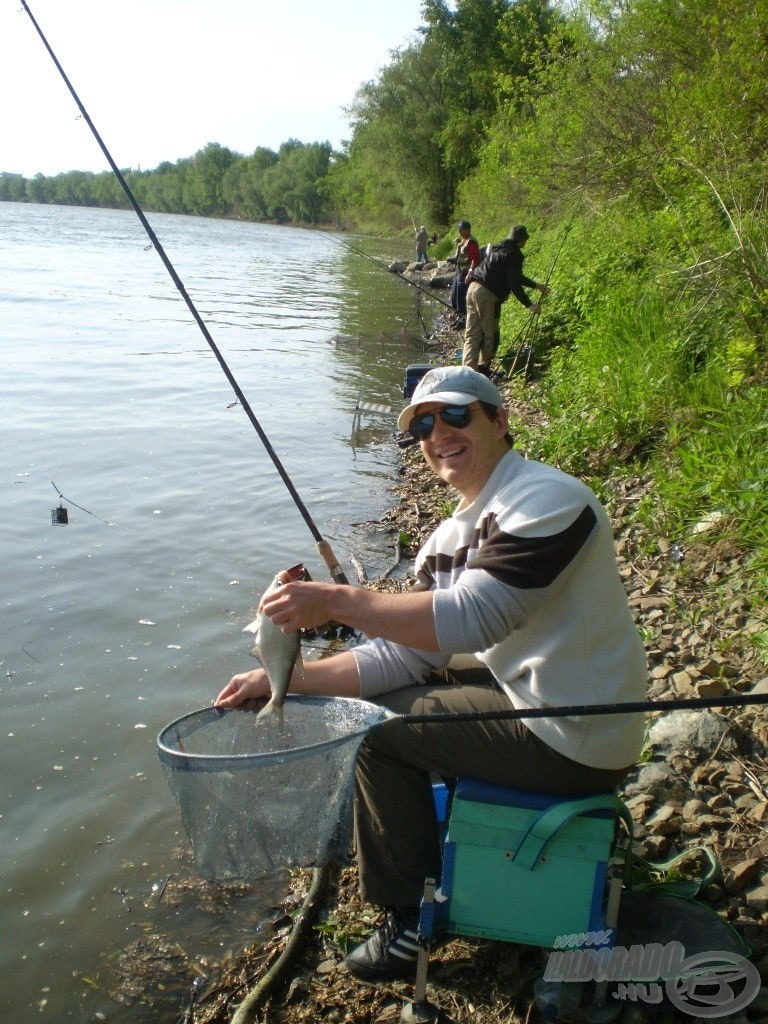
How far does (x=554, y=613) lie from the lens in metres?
2.56

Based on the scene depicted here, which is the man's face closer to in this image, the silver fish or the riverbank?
the silver fish

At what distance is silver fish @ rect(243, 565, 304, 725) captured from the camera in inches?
108

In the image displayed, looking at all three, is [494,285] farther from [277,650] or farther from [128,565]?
[277,650]

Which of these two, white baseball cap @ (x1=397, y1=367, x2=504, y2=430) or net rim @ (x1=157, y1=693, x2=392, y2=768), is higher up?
white baseball cap @ (x1=397, y1=367, x2=504, y2=430)

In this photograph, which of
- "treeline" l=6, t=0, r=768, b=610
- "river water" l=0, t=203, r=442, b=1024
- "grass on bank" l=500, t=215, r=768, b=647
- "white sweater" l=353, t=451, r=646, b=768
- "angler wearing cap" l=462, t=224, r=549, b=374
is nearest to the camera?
"white sweater" l=353, t=451, r=646, b=768

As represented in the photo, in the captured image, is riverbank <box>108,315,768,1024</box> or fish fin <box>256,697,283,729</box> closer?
riverbank <box>108,315,768,1024</box>

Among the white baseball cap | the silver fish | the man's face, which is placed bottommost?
the silver fish

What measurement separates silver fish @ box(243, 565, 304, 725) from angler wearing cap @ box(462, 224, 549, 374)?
1086cm

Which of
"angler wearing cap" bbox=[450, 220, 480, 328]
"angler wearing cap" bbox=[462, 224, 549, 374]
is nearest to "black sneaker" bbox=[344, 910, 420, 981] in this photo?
"angler wearing cap" bbox=[462, 224, 549, 374]

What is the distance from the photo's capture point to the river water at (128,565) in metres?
3.58

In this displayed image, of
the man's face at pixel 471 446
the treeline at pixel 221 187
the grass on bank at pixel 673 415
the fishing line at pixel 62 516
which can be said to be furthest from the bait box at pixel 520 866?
the treeline at pixel 221 187

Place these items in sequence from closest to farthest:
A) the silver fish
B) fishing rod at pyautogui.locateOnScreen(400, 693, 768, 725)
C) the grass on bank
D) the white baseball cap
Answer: fishing rod at pyautogui.locateOnScreen(400, 693, 768, 725), the silver fish, the white baseball cap, the grass on bank

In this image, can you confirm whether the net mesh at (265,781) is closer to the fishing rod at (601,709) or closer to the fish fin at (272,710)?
the fish fin at (272,710)
